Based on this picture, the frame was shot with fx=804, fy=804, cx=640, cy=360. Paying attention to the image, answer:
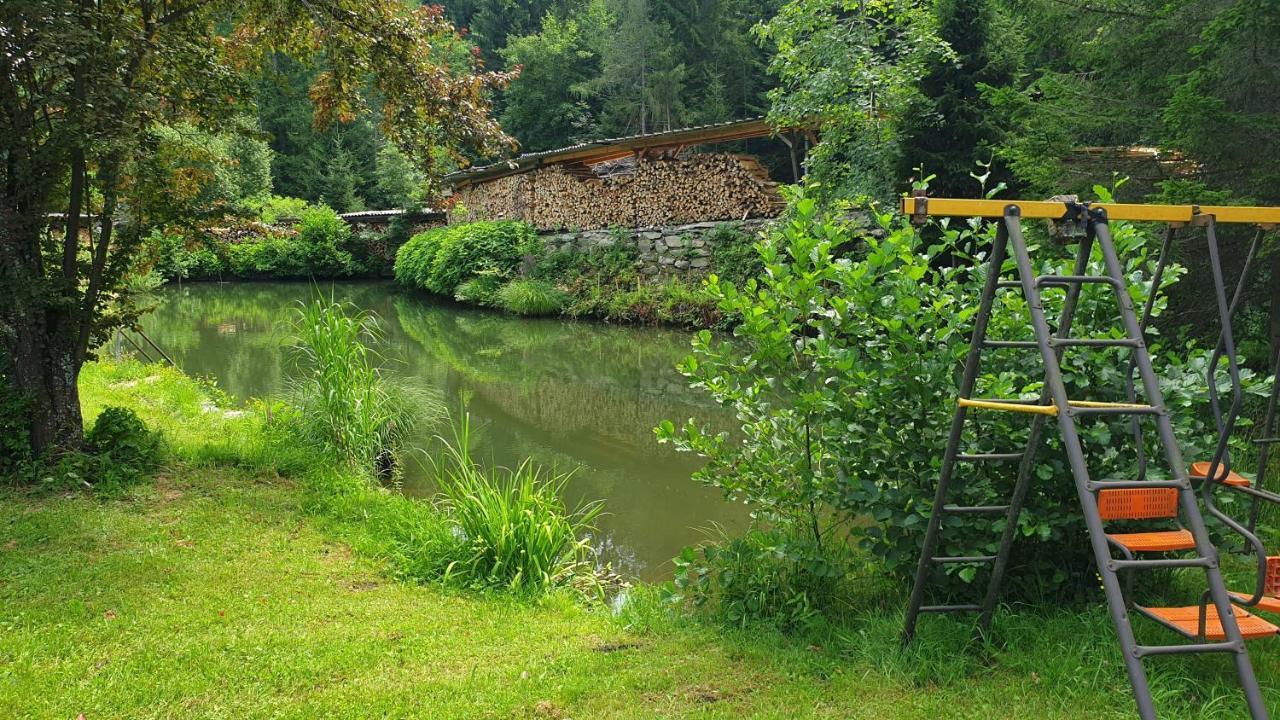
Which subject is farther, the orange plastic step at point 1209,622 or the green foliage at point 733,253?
the green foliage at point 733,253

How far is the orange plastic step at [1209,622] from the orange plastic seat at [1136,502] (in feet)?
0.97

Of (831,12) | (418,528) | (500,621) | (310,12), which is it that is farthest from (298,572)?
(831,12)

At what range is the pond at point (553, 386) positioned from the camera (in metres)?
5.62

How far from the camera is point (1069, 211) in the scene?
90.1 inches

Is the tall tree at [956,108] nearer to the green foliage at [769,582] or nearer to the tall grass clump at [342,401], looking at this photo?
the tall grass clump at [342,401]

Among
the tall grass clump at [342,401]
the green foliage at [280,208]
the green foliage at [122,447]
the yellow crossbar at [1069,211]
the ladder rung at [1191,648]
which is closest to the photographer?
the ladder rung at [1191,648]

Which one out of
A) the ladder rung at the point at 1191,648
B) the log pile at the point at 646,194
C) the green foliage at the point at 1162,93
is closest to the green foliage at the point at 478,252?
the log pile at the point at 646,194

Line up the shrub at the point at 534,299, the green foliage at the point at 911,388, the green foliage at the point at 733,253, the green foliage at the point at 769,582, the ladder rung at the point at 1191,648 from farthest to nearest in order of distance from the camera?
the shrub at the point at 534,299, the green foliage at the point at 733,253, the green foliage at the point at 769,582, the green foliage at the point at 911,388, the ladder rung at the point at 1191,648

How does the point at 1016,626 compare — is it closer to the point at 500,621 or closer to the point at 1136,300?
the point at 1136,300

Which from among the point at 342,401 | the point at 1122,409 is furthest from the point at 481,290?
the point at 1122,409

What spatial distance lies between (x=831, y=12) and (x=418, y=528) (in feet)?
31.8

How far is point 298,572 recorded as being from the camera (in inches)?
157

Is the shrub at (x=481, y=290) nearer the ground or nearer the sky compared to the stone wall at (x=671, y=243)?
nearer the ground

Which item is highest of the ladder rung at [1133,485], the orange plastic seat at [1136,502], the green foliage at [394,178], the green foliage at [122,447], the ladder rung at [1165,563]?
the green foliage at [394,178]
